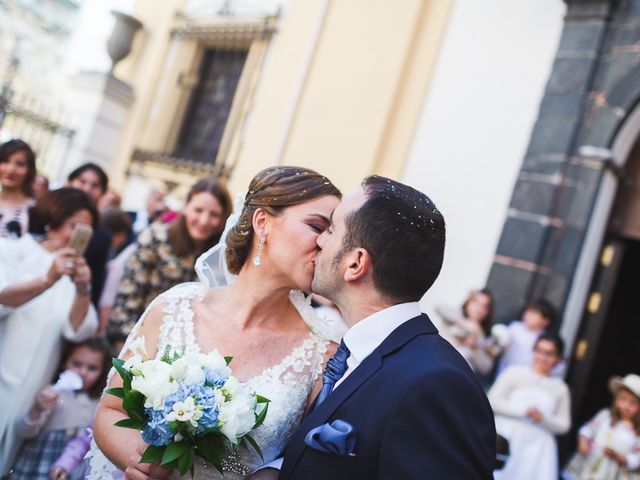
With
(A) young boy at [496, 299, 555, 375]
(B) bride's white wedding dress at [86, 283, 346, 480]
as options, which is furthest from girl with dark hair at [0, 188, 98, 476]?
(A) young boy at [496, 299, 555, 375]

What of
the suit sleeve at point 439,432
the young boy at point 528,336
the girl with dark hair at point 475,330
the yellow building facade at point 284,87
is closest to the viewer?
the suit sleeve at point 439,432

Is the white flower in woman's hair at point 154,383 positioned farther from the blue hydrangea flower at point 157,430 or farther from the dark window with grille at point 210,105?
the dark window with grille at point 210,105

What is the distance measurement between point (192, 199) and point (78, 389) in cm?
134

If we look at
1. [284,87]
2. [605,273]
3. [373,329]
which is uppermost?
[284,87]

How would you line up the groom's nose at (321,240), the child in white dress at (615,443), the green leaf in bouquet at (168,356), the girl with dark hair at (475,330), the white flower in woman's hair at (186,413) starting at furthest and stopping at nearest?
1. the girl with dark hair at (475,330)
2. the child in white dress at (615,443)
3. the groom's nose at (321,240)
4. the green leaf in bouquet at (168,356)
5. the white flower in woman's hair at (186,413)

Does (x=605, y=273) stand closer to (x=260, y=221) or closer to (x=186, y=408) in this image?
(x=260, y=221)

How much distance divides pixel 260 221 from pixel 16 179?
2590mm

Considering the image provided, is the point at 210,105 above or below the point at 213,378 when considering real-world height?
above

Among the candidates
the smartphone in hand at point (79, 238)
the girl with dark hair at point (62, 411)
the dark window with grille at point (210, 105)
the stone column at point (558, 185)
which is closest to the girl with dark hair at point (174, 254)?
the girl with dark hair at point (62, 411)

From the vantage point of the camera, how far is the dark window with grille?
1007 centimetres

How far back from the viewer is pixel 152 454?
1895 mm

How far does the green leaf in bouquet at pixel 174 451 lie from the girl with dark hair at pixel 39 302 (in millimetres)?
1802

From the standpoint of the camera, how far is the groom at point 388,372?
156 cm

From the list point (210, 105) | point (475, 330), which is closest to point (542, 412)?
point (475, 330)
